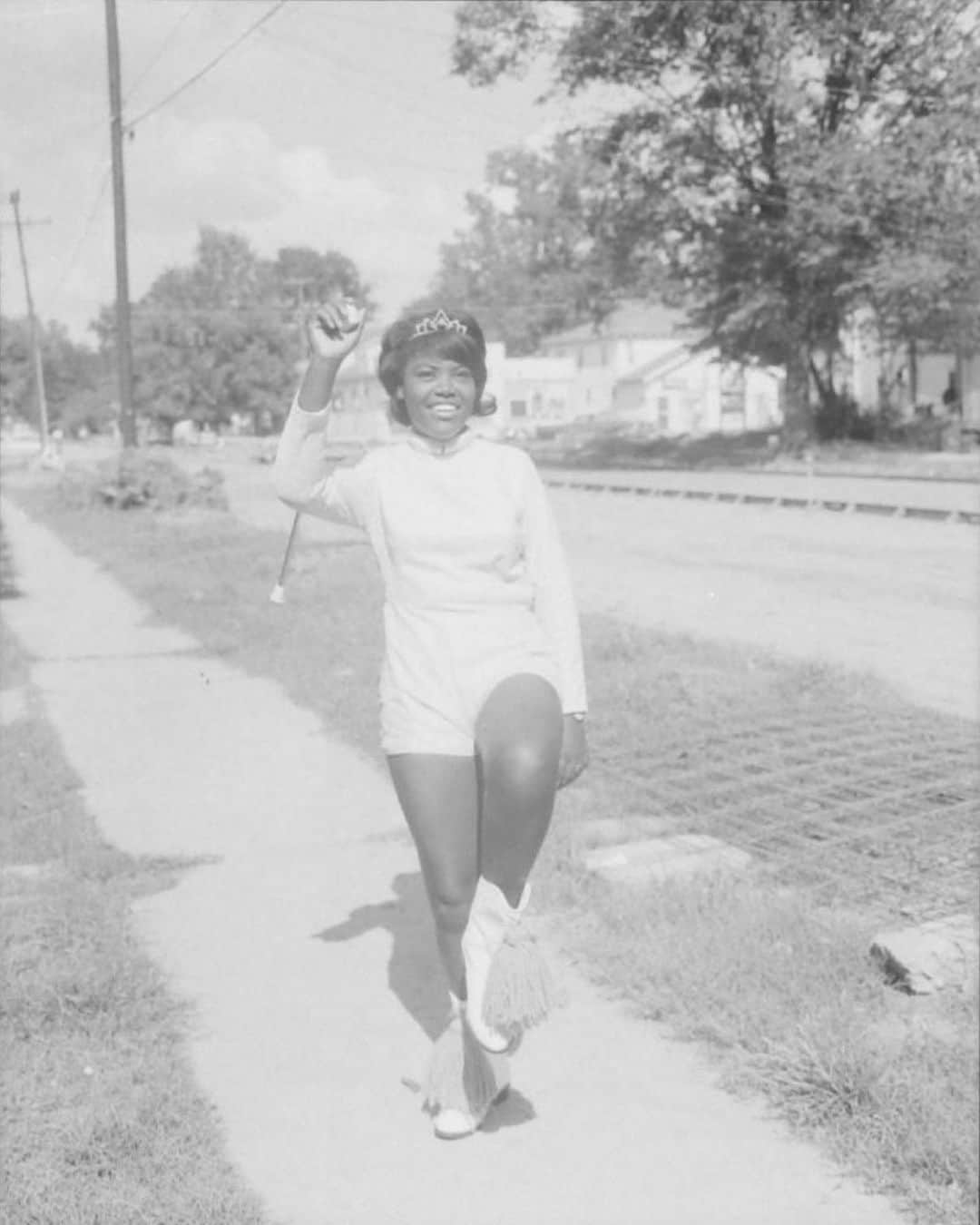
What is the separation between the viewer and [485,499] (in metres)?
3.52

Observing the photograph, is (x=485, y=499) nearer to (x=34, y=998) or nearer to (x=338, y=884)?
(x=34, y=998)

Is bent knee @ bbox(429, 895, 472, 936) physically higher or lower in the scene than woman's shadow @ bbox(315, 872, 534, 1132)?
higher

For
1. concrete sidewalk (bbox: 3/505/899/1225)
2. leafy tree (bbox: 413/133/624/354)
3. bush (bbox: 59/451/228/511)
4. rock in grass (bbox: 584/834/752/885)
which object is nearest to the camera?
concrete sidewalk (bbox: 3/505/899/1225)

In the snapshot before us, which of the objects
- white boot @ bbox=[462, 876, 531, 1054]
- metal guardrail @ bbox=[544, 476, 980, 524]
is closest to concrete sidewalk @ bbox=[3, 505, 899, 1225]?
white boot @ bbox=[462, 876, 531, 1054]

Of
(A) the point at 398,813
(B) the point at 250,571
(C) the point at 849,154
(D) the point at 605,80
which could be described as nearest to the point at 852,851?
(A) the point at 398,813

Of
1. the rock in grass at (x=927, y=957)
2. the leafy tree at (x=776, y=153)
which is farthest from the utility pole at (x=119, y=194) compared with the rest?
the leafy tree at (x=776, y=153)

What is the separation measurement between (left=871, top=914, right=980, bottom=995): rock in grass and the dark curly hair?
191cm

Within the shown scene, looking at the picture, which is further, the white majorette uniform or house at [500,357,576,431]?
house at [500,357,576,431]

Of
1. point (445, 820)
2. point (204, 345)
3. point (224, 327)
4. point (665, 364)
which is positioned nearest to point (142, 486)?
point (204, 345)

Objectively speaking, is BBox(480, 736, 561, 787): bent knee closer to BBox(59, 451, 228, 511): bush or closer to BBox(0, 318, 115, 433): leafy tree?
BBox(0, 318, 115, 433): leafy tree

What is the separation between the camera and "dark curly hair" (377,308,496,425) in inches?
137

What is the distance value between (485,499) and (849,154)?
3479 cm

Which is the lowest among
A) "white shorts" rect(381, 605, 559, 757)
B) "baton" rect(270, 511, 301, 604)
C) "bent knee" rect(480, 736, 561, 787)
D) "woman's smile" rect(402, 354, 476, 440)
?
"bent knee" rect(480, 736, 561, 787)

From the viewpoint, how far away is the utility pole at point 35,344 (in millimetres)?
3779
